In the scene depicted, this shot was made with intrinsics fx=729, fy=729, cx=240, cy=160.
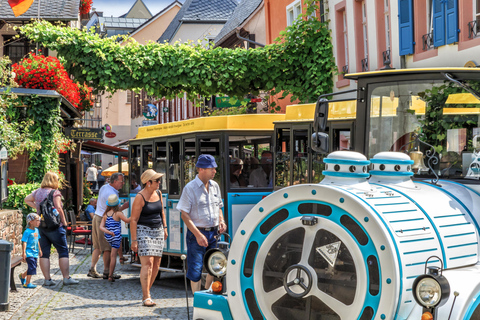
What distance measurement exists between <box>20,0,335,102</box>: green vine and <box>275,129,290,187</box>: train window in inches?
154

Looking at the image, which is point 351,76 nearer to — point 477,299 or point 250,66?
point 477,299

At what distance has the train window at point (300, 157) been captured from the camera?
1094cm

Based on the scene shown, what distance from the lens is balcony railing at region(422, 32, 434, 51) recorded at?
14.8 meters

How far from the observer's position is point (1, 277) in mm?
8719

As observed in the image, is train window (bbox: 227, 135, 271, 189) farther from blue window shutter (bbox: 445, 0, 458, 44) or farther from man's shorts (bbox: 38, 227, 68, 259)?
blue window shutter (bbox: 445, 0, 458, 44)

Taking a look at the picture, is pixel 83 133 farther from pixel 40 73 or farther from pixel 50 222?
pixel 50 222

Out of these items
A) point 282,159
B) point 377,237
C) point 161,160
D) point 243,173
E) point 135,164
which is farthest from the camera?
point 135,164

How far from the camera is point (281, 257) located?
14.8 feet

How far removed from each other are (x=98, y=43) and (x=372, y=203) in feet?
35.9

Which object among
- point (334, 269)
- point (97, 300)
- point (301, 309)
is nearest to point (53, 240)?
point (97, 300)

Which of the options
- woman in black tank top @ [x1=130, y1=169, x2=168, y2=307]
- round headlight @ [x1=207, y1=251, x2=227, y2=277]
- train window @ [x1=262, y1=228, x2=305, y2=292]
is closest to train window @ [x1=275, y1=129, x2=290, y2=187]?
woman in black tank top @ [x1=130, y1=169, x2=168, y2=307]

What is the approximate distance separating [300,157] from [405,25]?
19.2 feet

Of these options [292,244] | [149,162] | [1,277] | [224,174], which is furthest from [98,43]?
[292,244]

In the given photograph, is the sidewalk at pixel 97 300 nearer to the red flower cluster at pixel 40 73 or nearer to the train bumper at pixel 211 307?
the train bumper at pixel 211 307
